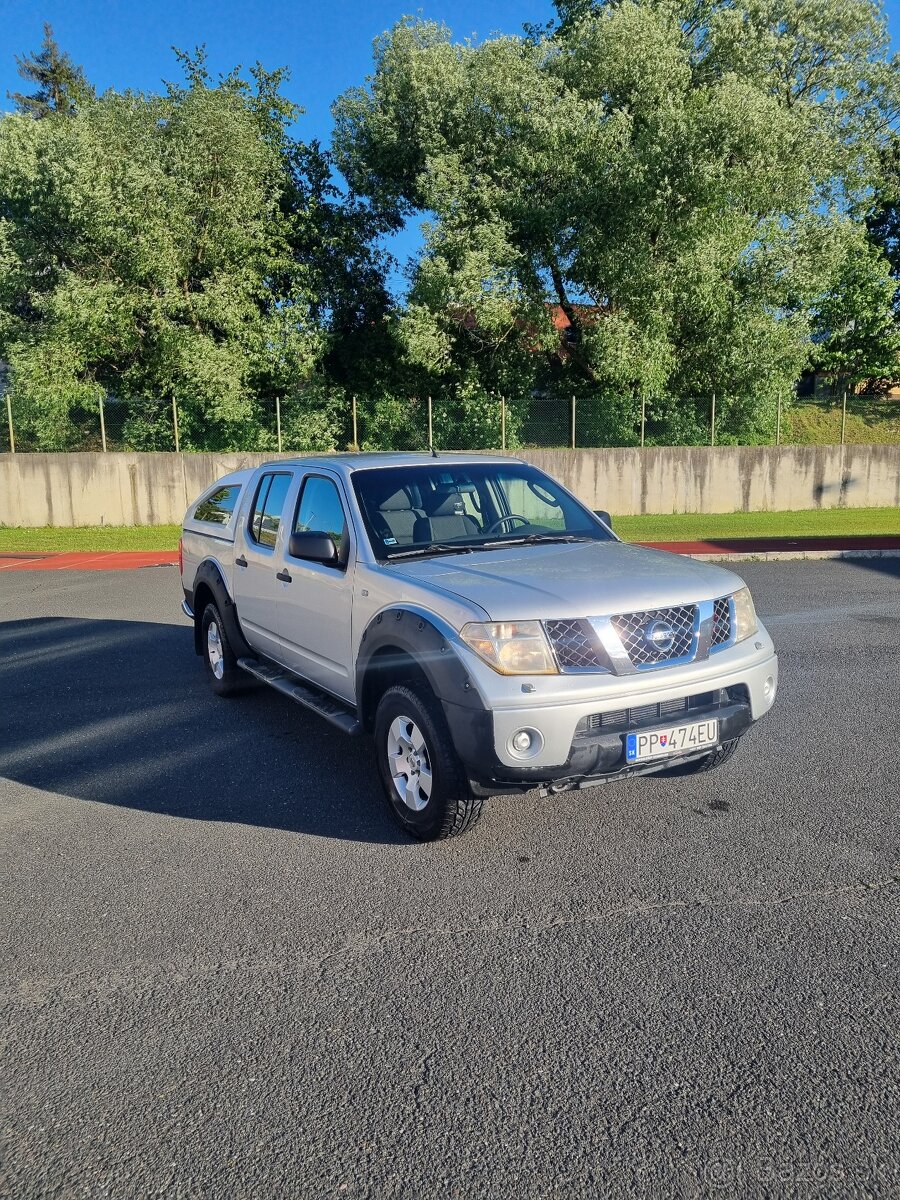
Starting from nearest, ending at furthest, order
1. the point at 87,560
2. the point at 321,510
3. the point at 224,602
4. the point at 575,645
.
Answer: the point at 575,645
the point at 321,510
the point at 224,602
the point at 87,560

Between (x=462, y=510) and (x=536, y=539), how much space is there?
46 centimetres

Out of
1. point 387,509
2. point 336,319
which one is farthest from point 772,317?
point 387,509

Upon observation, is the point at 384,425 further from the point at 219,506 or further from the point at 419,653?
the point at 419,653

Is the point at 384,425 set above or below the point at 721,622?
above

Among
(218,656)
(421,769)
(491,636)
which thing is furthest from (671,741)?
(218,656)

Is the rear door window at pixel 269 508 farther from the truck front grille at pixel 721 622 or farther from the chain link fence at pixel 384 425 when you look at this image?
the chain link fence at pixel 384 425

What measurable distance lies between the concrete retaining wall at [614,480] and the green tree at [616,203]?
38.8 inches

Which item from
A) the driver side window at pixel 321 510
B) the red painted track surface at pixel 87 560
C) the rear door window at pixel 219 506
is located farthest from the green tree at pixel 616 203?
the driver side window at pixel 321 510

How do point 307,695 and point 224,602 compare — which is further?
point 224,602

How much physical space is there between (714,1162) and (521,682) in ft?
6.16

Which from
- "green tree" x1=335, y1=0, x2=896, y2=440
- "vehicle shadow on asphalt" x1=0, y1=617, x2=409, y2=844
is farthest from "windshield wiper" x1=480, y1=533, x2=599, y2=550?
Answer: "green tree" x1=335, y1=0, x2=896, y2=440

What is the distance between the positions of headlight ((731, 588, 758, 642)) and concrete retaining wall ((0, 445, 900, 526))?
62.2ft

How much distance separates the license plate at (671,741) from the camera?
393 cm

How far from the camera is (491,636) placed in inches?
154
